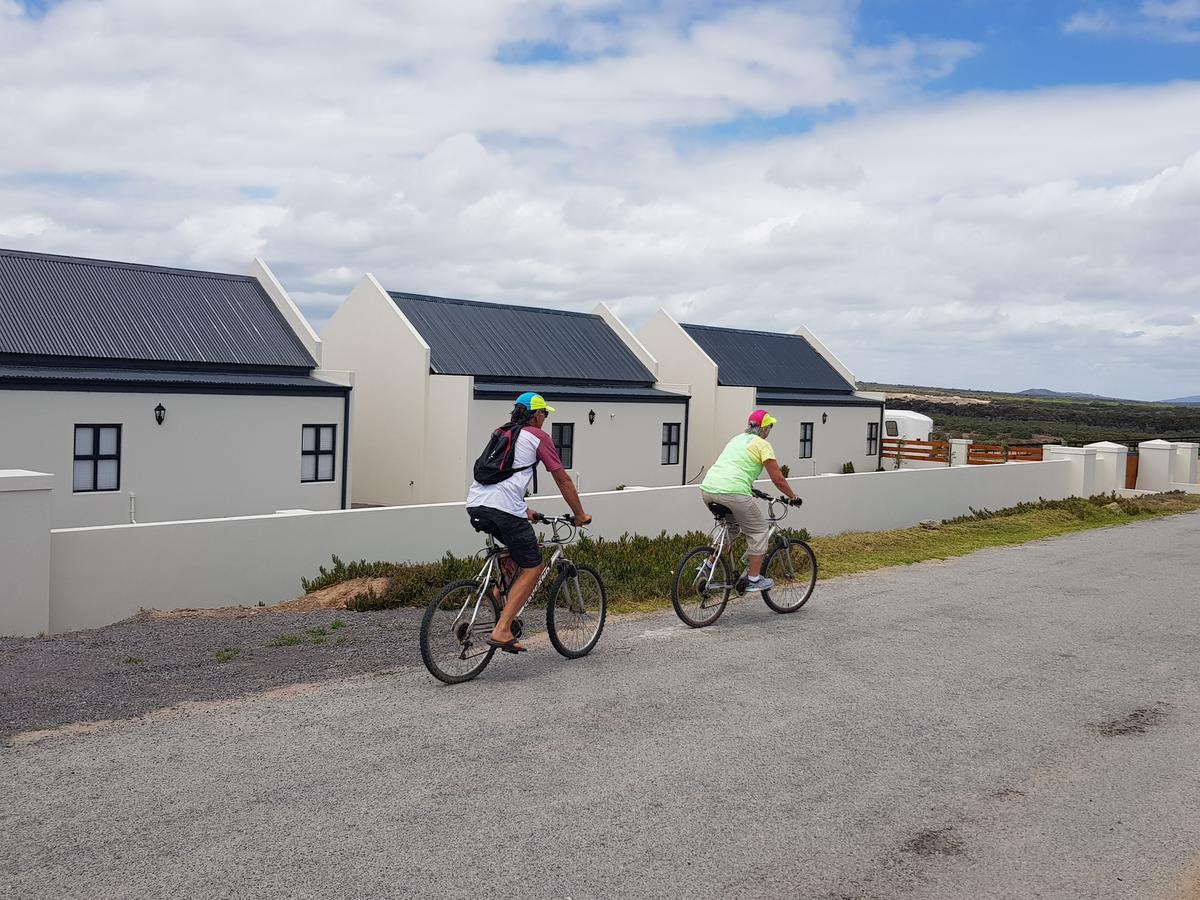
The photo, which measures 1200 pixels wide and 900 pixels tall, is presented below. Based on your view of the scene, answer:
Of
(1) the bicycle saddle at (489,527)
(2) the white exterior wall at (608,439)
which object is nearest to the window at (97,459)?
(2) the white exterior wall at (608,439)

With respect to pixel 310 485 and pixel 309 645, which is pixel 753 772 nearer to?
pixel 309 645

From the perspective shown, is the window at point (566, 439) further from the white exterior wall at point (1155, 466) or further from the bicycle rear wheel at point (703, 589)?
the bicycle rear wheel at point (703, 589)

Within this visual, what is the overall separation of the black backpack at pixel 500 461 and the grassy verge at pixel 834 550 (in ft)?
10.7

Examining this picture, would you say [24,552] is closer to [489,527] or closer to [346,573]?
[346,573]

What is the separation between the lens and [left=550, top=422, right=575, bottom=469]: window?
84.8 feet

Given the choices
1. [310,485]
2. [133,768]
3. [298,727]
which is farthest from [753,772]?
[310,485]

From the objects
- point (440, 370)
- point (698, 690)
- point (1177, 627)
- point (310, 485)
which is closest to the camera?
point (698, 690)

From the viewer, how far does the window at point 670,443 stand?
95.1 ft

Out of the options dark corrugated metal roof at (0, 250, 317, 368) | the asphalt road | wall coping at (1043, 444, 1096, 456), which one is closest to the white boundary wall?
the asphalt road

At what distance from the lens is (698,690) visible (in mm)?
7566

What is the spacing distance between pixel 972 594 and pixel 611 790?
7.76 meters

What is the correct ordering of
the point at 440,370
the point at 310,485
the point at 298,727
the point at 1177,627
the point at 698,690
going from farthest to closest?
the point at 440,370, the point at 310,485, the point at 1177,627, the point at 698,690, the point at 298,727

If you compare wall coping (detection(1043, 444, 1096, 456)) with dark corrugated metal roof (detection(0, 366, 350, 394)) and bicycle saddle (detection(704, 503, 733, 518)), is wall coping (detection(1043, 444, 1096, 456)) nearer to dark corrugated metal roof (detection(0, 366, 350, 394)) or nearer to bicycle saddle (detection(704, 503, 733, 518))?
dark corrugated metal roof (detection(0, 366, 350, 394))

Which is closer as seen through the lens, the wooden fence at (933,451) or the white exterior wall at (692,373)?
the white exterior wall at (692,373)
